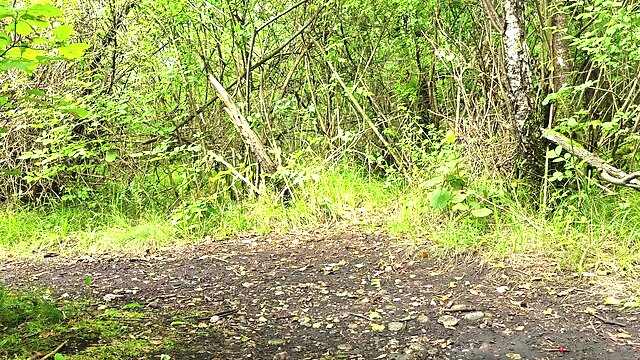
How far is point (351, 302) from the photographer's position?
125 inches

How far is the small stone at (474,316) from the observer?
2805 mm

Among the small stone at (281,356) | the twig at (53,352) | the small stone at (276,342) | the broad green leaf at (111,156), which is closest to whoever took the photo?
the twig at (53,352)

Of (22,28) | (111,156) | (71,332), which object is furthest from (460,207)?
(111,156)

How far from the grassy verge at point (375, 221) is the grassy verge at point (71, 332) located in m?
1.77

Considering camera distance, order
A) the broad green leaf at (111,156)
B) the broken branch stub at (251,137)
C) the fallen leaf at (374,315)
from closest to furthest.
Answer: the fallen leaf at (374,315) → the broken branch stub at (251,137) → the broad green leaf at (111,156)

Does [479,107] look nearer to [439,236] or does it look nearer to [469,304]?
[439,236]

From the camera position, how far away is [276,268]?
3.88 m

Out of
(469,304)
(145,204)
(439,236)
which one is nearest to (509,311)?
(469,304)

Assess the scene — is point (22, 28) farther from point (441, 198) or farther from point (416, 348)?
point (441, 198)

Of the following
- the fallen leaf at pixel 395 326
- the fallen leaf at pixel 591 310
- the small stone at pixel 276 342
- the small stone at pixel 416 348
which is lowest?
the fallen leaf at pixel 591 310

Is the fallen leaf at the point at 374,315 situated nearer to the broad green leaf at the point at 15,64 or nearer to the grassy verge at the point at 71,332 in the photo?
the grassy verge at the point at 71,332

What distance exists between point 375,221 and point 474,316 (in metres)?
1.82

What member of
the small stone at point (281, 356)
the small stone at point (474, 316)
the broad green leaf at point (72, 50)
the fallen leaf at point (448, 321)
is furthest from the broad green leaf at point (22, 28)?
the small stone at point (474, 316)

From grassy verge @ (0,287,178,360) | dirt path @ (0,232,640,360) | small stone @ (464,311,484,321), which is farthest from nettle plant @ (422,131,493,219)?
grassy verge @ (0,287,178,360)
